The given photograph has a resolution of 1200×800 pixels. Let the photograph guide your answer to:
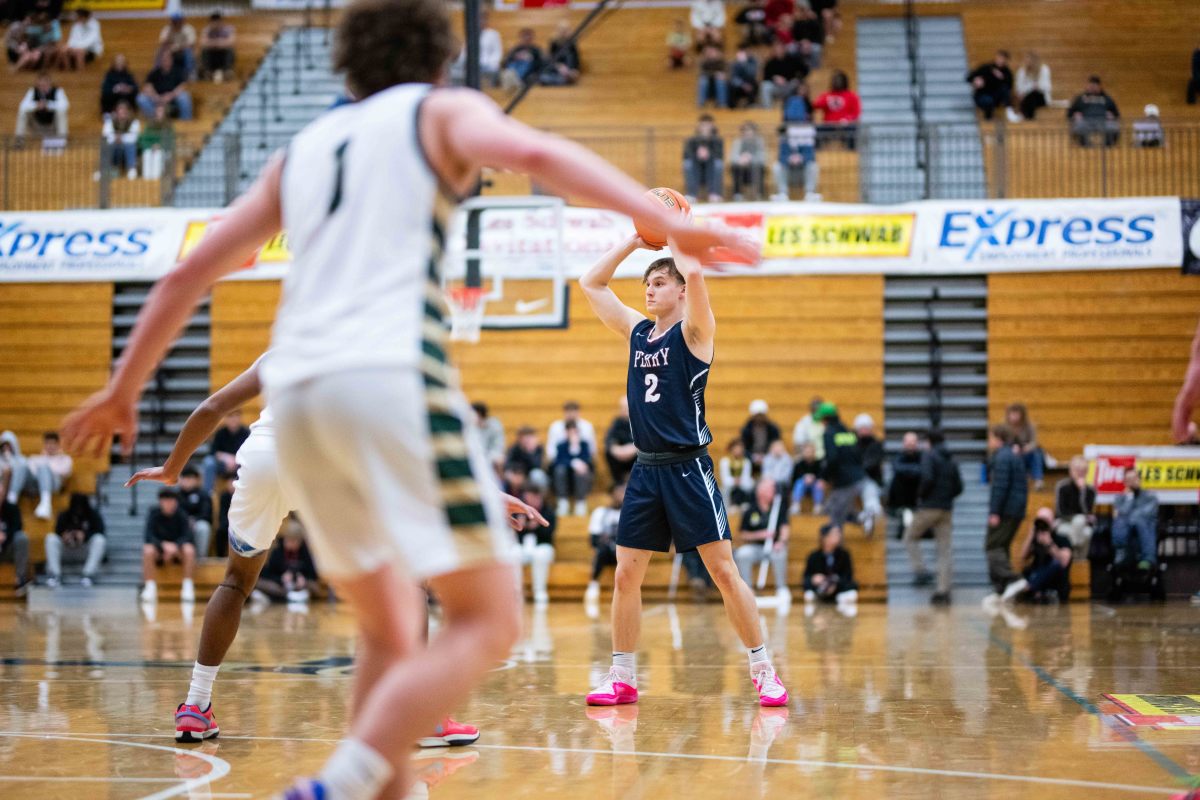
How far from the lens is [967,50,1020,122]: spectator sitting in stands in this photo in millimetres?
20781

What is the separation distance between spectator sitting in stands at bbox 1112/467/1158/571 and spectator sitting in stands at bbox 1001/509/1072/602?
707 mm

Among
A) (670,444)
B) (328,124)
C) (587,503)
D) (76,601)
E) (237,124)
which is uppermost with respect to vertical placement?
(237,124)

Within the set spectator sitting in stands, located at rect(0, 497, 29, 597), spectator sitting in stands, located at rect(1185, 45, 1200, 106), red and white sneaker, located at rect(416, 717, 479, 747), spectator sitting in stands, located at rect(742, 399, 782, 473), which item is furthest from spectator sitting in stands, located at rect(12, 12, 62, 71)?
red and white sneaker, located at rect(416, 717, 479, 747)

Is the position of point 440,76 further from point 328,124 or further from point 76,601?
point 76,601

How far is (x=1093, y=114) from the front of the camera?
19.7 metres

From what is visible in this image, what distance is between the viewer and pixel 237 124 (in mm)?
20297

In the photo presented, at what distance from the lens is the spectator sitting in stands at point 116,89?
21.9m

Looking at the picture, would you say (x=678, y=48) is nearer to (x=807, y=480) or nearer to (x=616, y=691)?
(x=807, y=480)

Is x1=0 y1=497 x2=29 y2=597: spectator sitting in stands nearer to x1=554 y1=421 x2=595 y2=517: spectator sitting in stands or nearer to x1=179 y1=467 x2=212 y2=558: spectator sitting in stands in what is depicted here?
x1=179 y1=467 x2=212 y2=558: spectator sitting in stands

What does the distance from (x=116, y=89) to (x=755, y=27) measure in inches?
436

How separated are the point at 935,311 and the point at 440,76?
16.7m

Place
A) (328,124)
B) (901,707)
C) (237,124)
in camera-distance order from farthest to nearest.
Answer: (237,124) → (901,707) → (328,124)

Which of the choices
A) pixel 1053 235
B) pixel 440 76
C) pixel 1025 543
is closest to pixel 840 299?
pixel 1053 235

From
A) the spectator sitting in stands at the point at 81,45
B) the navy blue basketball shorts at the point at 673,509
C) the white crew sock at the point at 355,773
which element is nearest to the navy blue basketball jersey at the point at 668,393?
the navy blue basketball shorts at the point at 673,509
